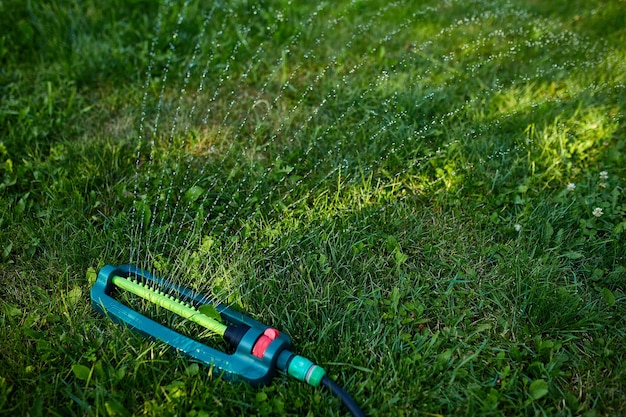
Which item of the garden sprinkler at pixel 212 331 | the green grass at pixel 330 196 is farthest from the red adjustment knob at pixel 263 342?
the green grass at pixel 330 196

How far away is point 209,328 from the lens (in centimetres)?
166

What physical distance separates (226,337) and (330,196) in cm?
82

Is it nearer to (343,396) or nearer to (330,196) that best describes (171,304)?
(343,396)

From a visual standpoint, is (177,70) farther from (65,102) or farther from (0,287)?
(0,287)

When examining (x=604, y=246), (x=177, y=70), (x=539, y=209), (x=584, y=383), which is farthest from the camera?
(x=177, y=70)

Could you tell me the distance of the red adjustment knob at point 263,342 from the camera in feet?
5.16

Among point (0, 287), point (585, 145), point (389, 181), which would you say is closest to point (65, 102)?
point (0, 287)

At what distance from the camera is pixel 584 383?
1634 mm

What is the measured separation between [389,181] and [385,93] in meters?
0.59

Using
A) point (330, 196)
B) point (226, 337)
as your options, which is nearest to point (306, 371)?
point (226, 337)

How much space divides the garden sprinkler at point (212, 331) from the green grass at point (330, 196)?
0.16 feet

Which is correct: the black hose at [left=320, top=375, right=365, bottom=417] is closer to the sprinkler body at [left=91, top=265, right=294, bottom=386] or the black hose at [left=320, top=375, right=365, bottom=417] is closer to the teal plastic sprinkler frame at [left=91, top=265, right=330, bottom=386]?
the teal plastic sprinkler frame at [left=91, top=265, right=330, bottom=386]

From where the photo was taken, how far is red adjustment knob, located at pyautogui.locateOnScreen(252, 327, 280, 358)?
5.16 feet

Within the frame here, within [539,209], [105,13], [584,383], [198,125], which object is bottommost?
[584,383]
